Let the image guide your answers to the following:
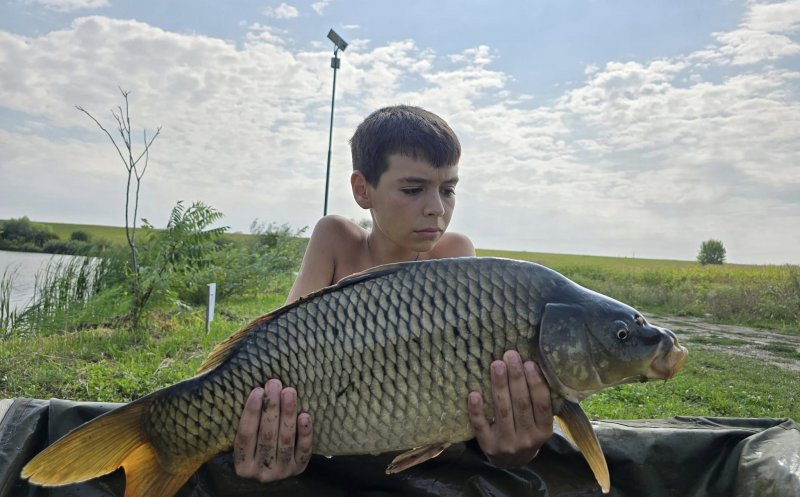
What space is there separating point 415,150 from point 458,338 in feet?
3.06

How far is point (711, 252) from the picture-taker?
36.3m

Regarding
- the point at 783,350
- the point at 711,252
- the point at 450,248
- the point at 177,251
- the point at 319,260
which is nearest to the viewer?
the point at 319,260

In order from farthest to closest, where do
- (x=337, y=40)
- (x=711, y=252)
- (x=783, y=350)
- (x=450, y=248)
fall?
(x=711, y=252)
(x=337, y=40)
(x=783, y=350)
(x=450, y=248)

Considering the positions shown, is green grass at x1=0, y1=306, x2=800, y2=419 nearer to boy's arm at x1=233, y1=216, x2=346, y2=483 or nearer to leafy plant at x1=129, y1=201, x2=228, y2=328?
leafy plant at x1=129, y1=201, x2=228, y2=328

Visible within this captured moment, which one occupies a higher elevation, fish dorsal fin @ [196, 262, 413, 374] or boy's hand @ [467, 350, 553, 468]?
fish dorsal fin @ [196, 262, 413, 374]

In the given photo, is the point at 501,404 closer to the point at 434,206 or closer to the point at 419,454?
the point at 419,454

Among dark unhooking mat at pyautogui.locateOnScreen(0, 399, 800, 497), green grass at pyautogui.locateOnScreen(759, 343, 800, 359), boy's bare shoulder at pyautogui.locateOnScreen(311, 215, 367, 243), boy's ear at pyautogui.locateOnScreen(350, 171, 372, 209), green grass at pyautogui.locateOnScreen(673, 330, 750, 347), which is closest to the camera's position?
dark unhooking mat at pyautogui.locateOnScreen(0, 399, 800, 497)

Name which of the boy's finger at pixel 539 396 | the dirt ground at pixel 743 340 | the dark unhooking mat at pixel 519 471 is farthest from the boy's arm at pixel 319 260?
the dirt ground at pixel 743 340

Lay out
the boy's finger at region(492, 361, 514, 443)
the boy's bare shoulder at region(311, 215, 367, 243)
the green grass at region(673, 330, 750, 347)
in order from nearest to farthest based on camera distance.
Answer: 1. the boy's finger at region(492, 361, 514, 443)
2. the boy's bare shoulder at region(311, 215, 367, 243)
3. the green grass at region(673, 330, 750, 347)

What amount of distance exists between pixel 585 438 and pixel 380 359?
0.48 m

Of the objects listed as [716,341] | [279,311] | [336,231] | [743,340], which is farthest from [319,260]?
[743,340]

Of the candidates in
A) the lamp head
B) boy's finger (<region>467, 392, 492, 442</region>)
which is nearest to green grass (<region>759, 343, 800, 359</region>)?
boy's finger (<region>467, 392, 492, 442</region>)

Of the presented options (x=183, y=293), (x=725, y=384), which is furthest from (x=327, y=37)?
(x=725, y=384)

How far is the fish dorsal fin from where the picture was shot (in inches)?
51.7
